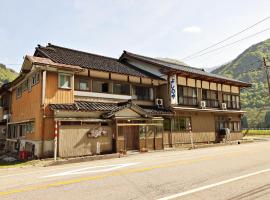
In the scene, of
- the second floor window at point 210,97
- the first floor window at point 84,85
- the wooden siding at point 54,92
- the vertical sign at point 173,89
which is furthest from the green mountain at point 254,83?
the wooden siding at point 54,92

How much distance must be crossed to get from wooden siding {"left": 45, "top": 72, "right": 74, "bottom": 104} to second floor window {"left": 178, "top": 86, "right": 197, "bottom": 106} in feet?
40.6

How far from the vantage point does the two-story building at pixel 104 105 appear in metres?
16.4

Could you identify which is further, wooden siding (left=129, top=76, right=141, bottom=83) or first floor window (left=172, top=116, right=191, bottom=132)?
first floor window (left=172, top=116, right=191, bottom=132)

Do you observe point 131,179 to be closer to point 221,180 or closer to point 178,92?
point 221,180

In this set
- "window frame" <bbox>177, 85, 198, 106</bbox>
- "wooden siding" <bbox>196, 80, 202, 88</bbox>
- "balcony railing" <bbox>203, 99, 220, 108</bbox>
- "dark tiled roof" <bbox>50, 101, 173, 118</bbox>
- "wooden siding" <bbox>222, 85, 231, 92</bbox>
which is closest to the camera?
"dark tiled roof" <bbox>50, 101, 173, 118</bbox>

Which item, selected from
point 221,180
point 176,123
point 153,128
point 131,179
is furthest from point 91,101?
point 221,180

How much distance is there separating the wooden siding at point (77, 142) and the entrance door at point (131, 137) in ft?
7.49

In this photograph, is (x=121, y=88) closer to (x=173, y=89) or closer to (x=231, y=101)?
(x=173, y=89)

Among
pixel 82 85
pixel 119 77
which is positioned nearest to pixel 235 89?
pixel 119 77

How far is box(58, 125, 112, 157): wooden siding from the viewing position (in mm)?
15422

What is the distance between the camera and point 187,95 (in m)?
26.5

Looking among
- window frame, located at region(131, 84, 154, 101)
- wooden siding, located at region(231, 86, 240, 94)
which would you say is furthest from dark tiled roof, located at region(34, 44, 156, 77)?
wooden siding, located at region(231, 86, 240, 94)

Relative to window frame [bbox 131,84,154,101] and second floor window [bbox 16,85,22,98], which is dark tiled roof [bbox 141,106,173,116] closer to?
window frame [bbox 131,84,154,101]

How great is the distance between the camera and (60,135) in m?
15.3
